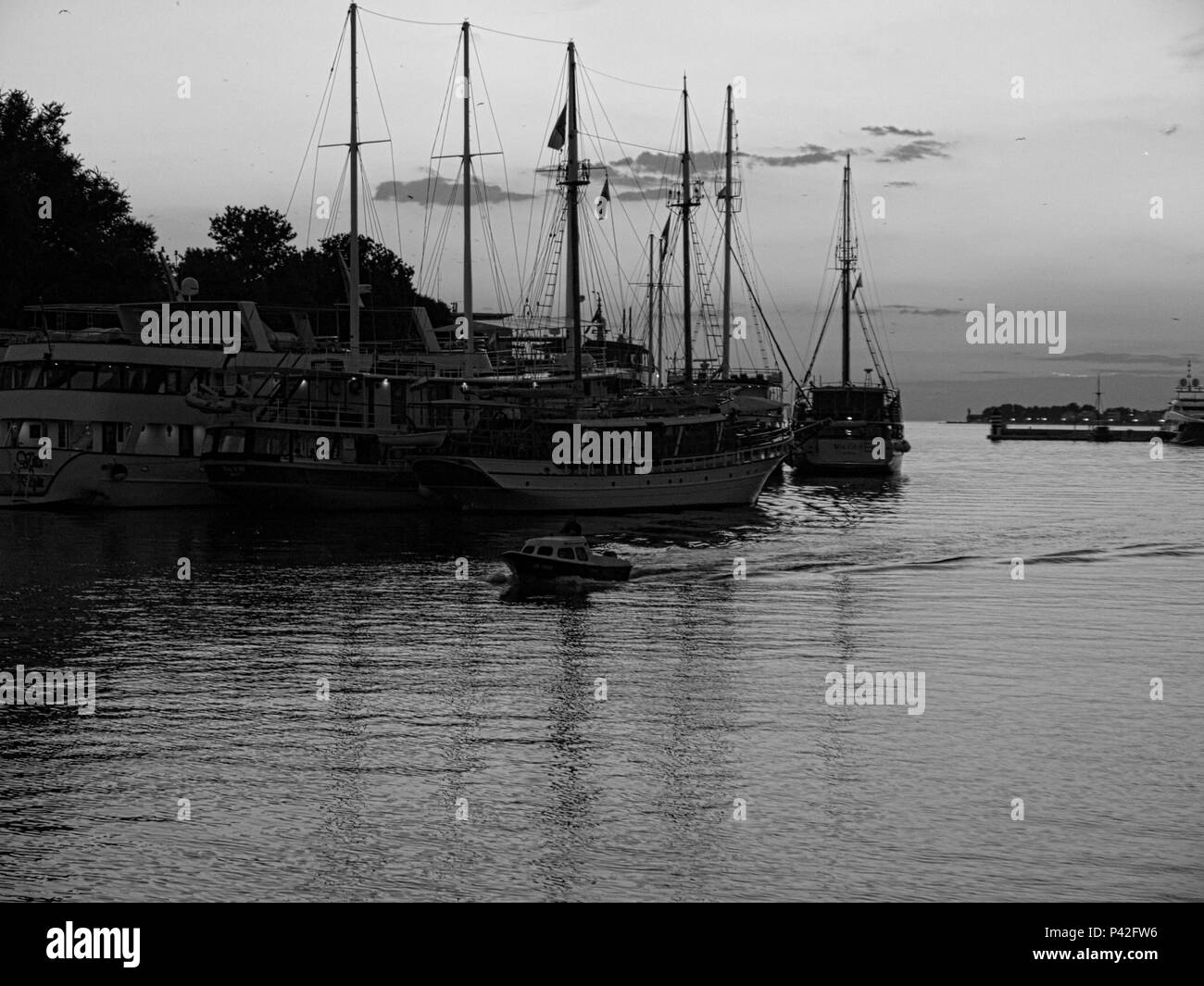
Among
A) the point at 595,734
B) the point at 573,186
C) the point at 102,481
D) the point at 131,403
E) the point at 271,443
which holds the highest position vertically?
the point at 573,186

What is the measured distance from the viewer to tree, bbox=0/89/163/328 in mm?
95500

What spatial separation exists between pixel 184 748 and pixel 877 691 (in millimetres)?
14836

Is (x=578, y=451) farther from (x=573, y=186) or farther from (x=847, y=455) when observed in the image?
(x=847, y=455)

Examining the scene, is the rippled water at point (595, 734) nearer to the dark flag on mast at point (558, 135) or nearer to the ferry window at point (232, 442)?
the ferry window at point (232, 442)

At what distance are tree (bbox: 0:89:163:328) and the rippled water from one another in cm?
5051

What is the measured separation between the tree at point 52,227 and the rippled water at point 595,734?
5051 centimetres

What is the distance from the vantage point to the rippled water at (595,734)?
18812 mm

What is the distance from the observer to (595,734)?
1017 inches

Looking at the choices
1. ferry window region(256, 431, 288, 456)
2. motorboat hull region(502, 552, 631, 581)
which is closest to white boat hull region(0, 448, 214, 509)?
ferry window region(256, 431, 288, 456)

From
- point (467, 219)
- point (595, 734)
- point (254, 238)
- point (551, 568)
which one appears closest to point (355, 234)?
point (467, 219)

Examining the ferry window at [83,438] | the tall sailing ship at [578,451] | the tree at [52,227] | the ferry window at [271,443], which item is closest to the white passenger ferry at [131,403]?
the ferry window at [83,438]

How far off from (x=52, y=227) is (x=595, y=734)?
9148cm
